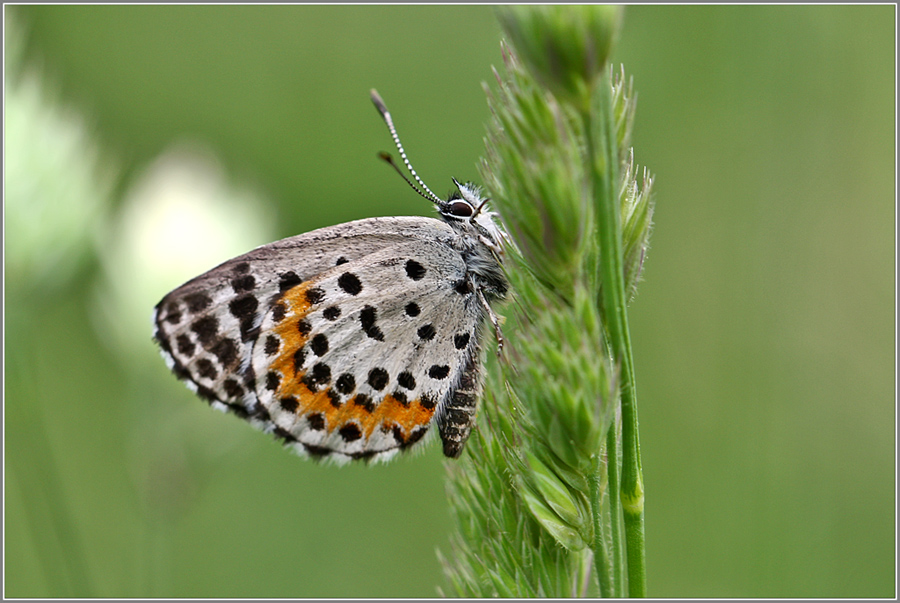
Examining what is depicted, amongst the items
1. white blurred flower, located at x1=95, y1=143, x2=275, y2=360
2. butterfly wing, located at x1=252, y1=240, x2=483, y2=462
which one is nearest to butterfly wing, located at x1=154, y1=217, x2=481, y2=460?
butterfly wing, located at x1=252, y1=240, x2=483, y2=462

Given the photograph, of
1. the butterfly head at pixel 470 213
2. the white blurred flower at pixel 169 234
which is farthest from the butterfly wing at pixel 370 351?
the white blurred flower at pixel 169 234

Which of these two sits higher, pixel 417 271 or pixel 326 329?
pixel 417 271

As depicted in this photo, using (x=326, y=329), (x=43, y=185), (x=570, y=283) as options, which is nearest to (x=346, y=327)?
(x=326, y=329)

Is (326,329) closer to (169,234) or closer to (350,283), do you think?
(350,283)

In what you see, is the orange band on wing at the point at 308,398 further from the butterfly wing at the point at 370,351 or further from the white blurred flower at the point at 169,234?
the white blurred flower at the point at 169,234

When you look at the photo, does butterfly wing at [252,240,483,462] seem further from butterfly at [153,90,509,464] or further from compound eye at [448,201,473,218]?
compound eye at [448,201,473,218]

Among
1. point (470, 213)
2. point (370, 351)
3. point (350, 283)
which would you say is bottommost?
point (370, 351)

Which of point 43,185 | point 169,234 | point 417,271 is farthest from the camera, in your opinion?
point 169,234

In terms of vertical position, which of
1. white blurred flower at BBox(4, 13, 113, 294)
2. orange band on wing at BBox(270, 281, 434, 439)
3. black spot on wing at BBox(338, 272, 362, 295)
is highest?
white blurred flower at BBox(4, 13, 113, 294)
